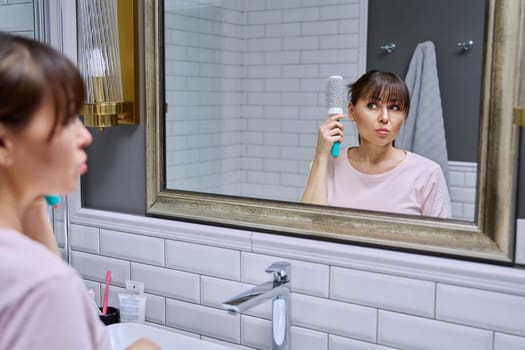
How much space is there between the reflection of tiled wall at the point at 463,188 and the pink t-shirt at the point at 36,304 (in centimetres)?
74

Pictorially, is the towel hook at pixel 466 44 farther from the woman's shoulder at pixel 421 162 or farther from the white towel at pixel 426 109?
the woman's shoulder at pixel 421 162

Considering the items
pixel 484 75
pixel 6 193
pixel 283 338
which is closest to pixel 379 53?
pixel 484 75

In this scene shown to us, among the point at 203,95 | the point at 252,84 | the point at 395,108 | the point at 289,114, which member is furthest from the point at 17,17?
the point at 395,108

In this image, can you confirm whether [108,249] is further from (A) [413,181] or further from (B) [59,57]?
(B) [59,57]

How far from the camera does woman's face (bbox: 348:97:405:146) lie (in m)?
1.18

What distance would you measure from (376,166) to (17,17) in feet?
3.80

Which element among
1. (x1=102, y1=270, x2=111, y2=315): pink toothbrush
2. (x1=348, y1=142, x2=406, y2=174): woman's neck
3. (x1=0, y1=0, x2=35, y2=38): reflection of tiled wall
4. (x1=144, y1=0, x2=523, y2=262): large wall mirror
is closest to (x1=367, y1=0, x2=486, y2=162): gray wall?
(x1=144, y1=0, x2=523, y2=262): large wall mirror

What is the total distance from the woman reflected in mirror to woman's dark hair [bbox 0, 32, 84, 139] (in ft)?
2.21

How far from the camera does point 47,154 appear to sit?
685 millimetres

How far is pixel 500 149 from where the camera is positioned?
1062 mm

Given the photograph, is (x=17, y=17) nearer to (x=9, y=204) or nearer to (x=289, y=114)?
(x=289, y=114)

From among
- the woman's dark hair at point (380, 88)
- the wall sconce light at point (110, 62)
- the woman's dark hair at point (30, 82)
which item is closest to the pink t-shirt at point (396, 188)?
the woman's dark hair at point (380, 88)

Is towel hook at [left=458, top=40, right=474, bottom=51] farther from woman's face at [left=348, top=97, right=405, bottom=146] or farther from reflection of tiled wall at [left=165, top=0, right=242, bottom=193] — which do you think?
reflection of tiled wall at [left=165, top=0, right=242, bottom=193]

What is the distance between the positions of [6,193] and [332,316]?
75 cm
